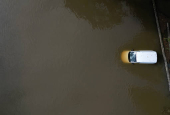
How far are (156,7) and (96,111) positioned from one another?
688 cm

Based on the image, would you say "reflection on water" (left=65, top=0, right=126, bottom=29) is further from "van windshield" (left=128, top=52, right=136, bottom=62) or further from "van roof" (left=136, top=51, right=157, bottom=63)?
"van roof" (left=136, top=51, right=157, bottom=63)

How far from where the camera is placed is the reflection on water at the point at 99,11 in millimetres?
9805

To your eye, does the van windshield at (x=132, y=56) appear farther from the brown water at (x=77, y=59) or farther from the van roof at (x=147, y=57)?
the brown water at (x=77, y=59)

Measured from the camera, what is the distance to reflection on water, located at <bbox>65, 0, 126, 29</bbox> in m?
9.80

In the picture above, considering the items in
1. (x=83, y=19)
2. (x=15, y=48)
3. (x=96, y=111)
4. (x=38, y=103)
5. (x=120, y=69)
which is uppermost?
(x=83, y=19)

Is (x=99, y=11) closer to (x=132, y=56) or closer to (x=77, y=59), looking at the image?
(x=77, y=59)

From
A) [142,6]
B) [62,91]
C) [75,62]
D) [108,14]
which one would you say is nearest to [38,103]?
[62,91]

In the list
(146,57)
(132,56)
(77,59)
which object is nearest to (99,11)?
(77,59)

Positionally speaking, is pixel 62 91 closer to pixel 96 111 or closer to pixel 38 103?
pixel 38 103

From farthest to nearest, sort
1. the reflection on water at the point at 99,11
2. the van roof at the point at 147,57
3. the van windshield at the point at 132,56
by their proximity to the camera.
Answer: the reflection on water at the point at 99,11
the van windshield at the point at 132,56
the van roof at the point at 147,57

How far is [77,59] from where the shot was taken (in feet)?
30.8

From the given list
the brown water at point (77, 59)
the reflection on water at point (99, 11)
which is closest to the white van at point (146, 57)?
the brown water at point (77, 59)

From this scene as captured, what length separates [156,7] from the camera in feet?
31.8

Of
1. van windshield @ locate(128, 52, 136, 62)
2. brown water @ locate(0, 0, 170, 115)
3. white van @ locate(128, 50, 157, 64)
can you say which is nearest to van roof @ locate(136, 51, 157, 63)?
white van @ locate(128, 50, 157, 64)
